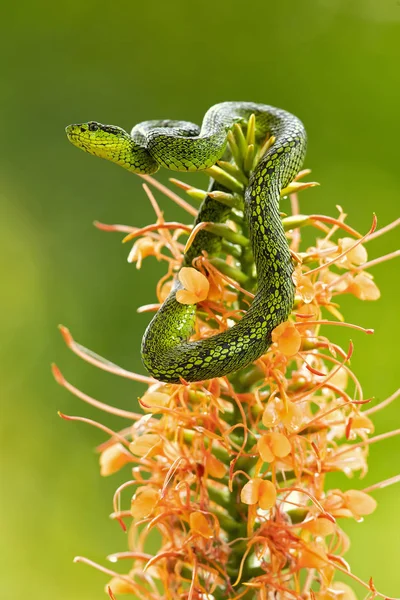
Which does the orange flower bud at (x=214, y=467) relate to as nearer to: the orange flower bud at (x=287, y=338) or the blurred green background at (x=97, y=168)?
the orange flower bud at (x=287, y=338)

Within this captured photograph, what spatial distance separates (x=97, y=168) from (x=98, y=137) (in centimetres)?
188

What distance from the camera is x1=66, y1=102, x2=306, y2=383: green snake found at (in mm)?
795

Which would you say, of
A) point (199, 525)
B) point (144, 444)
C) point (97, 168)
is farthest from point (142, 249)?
point (97, 168)

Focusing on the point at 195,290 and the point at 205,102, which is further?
the point at 205,102

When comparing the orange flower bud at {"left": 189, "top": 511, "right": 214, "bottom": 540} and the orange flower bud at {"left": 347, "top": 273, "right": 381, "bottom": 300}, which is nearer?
the orange flower bud at {"left": 189, "top": 511, "right": 214, "bottom": 540}

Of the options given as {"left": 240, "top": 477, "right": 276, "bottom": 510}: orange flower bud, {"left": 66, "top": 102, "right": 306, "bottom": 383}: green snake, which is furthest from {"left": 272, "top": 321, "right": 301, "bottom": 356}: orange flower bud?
{"left": 240, "top": 477, "right": 276, "bottom": 510}: orange flower bud

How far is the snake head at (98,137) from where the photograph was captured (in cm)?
83

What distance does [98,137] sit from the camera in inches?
32.7

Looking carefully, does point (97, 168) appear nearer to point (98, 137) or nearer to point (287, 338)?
point (98, 137)

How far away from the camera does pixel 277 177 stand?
2.77ft

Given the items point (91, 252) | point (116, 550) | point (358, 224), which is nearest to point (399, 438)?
point (358, 224)

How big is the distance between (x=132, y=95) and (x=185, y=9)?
36cm

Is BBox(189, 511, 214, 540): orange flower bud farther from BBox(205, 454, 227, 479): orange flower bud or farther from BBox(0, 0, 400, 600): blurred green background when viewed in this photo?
BBox(0, 0, 400, 600): blurred green background

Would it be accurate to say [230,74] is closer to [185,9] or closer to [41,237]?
[185,9]
